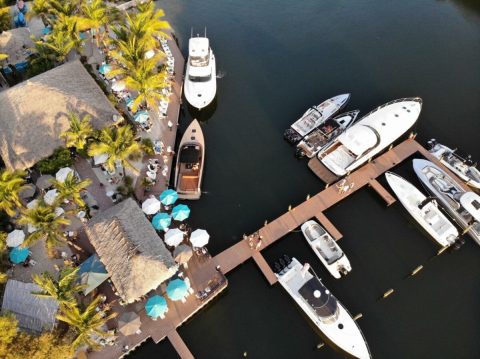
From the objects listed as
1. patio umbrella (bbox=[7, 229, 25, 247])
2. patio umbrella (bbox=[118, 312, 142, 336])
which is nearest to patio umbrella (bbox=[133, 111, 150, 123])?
patio umbrella (bbox=[7, 229, 25, 247])

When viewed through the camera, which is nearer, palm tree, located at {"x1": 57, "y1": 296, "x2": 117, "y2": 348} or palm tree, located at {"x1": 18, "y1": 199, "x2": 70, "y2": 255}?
palm tree, located at {"x1": 57, "y1": 296, "x2": 117, "y2": 348}

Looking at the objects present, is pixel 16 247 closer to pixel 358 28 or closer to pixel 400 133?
pixel 400 133

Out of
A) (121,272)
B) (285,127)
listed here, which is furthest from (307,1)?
(121,272)

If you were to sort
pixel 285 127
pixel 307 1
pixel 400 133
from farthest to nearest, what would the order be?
1. pixel 307 1
2. pixel 285 127
3. pixel 400 133

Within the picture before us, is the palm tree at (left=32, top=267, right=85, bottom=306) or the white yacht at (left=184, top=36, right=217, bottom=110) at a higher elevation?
the white yacht at (left=184, top=36, right=217, bottom=110)

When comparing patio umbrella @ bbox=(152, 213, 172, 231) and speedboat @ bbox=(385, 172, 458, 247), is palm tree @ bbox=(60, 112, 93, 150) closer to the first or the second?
patio umbrella @ bbox=(152, 213, 172, 231)

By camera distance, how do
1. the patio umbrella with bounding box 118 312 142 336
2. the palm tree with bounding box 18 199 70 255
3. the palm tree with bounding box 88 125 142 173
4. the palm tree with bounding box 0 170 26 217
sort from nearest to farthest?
the patio umbrella with bounding box 118 312 142 336 → the palm tree with bounding box 18 199 70 255 → the palm tree with bounding box 0 170 26 217 → the palm tree with bounding box 88 125 142 173

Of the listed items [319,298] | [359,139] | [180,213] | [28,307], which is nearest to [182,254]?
[180,213]
